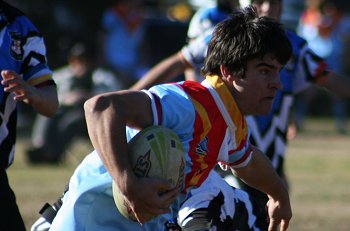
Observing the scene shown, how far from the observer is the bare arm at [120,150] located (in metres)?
4.24

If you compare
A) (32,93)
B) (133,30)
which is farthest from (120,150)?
(133,30)

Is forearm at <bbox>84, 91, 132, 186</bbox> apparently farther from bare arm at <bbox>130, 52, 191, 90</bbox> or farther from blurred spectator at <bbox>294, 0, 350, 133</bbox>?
blurred spectator at <bbox>294, 0, 350, 133</bbox>

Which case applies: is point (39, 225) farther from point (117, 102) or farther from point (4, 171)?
point (117, 102)

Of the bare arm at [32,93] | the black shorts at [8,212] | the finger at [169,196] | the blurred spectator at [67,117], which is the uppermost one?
the bare arm at [32,93]

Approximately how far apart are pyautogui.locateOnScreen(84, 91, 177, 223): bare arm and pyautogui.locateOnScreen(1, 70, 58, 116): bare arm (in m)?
1.05

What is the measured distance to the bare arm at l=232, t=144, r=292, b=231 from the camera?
5.29 m

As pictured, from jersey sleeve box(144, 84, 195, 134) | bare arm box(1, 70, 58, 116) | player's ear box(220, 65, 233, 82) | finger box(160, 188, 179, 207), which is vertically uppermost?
player's ear box(220, 65, 233, 82)

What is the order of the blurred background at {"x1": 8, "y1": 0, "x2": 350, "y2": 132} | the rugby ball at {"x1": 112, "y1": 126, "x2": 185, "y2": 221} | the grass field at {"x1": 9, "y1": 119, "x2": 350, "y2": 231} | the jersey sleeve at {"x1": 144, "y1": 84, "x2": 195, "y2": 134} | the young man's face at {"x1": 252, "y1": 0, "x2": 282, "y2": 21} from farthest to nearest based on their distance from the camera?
the blurred background at {"x1": 8, "y1": 0, "x2": 350, "y2": 132}, the grass field at {"x1": 9, "y1": 119, "x2": 350, "y2": 231}, the young man's face at {"x1": 252, "y1": 0, "x2": 282, "y2": 21}, the jersey sleeve at {"x1": 144, "y1": 84, "x2": 195, "y2": 134}, the rugby ball at {"x1": 112, "y1": 126, "x2": 185, "y2": 221}

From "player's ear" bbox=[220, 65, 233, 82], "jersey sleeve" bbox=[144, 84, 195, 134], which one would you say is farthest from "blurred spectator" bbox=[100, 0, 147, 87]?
"jersey sleeve" bbox=[144, 84, 195, 134]

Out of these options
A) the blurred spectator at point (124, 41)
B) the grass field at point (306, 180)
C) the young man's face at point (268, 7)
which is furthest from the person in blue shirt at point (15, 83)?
the blurred spectator at point (124, 41)

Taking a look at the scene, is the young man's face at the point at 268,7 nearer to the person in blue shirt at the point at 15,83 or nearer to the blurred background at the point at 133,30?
the person in blue shirt at the point at 15,83

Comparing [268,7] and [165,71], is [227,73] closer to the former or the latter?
[268,7]

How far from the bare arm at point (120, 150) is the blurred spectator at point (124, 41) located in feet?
47.6

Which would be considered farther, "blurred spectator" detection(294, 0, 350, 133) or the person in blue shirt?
"blurred spectator" detection(294, 0, 350, 133)
